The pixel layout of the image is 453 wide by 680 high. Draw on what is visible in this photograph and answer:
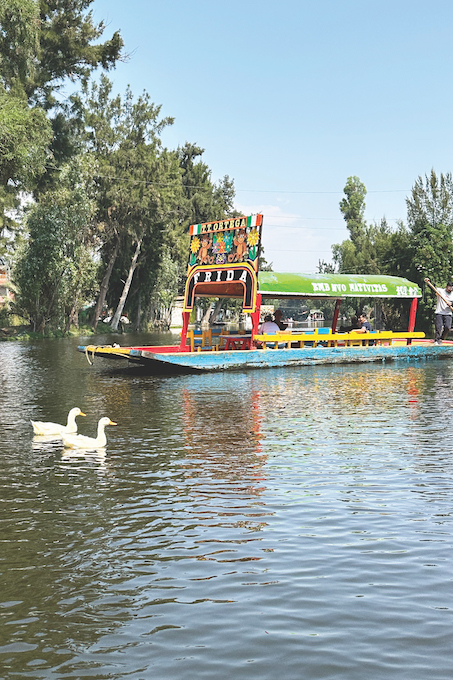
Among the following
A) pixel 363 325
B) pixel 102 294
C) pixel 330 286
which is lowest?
pixel 363 325

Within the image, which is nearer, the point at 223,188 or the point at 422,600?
the point at 422,600

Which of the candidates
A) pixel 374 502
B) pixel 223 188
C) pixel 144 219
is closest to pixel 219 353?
pixel 374 502

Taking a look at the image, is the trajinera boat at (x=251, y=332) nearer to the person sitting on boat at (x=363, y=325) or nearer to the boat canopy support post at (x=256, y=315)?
the boat canopy support post at (x=256, y=315)

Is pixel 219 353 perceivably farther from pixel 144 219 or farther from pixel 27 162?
pixel 144 219

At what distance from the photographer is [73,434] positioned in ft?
40.4

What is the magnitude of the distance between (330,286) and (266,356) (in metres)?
4.34

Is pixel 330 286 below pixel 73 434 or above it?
above

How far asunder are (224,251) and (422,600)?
20246mm

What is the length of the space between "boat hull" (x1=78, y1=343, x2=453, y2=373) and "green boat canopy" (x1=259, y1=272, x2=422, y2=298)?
199 cm

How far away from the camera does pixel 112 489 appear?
30.4 feet

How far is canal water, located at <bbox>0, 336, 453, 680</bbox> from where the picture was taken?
4.99 meters

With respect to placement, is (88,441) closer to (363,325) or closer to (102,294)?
(363,325)

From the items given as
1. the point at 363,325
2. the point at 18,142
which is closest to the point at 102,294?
the point at 18,142

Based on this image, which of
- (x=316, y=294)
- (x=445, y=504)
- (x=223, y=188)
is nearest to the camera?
(x=445, y=504)
